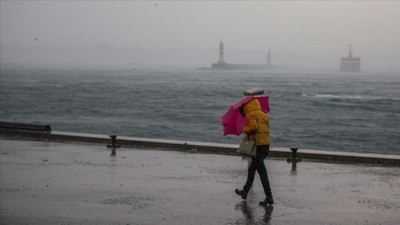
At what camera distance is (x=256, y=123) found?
7.39m

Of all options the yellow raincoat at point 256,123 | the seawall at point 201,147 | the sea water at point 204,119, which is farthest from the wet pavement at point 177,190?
the sea water at point 204,119

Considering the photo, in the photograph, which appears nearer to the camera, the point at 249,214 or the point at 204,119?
the point at 249,214

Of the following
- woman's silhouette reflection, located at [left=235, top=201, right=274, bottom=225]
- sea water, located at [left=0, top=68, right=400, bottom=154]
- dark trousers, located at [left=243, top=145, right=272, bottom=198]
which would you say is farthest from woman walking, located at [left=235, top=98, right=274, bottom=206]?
sea water, located at [left=0, top=68, right=400, bottom=154]

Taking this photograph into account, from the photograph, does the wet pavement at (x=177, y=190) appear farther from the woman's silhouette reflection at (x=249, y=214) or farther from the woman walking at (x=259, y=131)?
the woman walking at (x=259, y=131)

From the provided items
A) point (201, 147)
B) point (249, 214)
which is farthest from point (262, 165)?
point (201, 147)

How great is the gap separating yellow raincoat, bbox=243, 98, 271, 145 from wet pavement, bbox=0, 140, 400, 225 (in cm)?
93

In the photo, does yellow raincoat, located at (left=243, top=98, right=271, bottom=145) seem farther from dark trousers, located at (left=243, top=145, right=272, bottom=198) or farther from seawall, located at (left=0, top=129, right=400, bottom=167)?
seawall, located at (left=0, top=129, right=400, bottom=167)

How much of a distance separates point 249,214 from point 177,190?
5.70 ft

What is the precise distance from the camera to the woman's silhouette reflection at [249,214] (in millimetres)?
6664

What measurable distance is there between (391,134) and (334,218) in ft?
103

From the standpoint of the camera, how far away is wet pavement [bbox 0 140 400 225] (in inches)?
271

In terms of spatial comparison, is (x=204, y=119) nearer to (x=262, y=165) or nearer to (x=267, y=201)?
(x=262, y=165)

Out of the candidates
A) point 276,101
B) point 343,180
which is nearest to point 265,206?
point 343,180

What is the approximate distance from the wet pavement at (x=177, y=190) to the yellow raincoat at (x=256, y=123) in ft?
3.05
